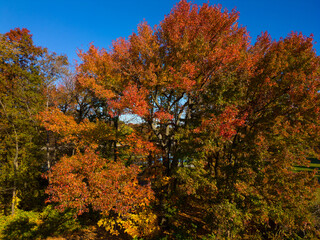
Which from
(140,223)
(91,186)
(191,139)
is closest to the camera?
(91,186)

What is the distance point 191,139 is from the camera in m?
7.20

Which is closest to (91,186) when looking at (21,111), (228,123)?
(228,123)

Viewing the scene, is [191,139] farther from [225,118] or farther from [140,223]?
[140,223]

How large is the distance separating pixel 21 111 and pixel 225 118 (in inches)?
647

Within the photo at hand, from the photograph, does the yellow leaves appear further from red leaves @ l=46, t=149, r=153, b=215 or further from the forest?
red leaves @ l=46, t=149, r=153, b=215

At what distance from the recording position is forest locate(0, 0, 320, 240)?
6426 millimetres

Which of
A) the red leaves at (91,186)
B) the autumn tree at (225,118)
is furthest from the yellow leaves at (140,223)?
the red leaves at (91,186)

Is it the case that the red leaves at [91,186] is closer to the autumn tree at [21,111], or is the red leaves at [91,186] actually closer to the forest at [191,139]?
the forest at [191,139]

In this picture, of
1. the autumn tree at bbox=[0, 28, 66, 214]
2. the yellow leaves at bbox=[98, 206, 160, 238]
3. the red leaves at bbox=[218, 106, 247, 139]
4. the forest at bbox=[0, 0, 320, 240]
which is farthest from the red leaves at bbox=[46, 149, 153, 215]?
the autumn tree at bbox=[0, 28, 66, 214]

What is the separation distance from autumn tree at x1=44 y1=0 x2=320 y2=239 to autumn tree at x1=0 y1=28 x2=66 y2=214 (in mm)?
5536

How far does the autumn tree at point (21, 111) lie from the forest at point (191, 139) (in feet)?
0.41

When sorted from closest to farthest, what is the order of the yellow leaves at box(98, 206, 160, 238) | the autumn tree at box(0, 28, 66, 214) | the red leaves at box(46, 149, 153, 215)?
the red leaves at box(46, 149, 153, 215) < the yellow leaves at box(98, 206, 160, 238) < the autumn tree at box(0, 28, 66, 214)

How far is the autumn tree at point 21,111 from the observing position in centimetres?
1248

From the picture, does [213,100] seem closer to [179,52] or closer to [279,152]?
[179,52]
